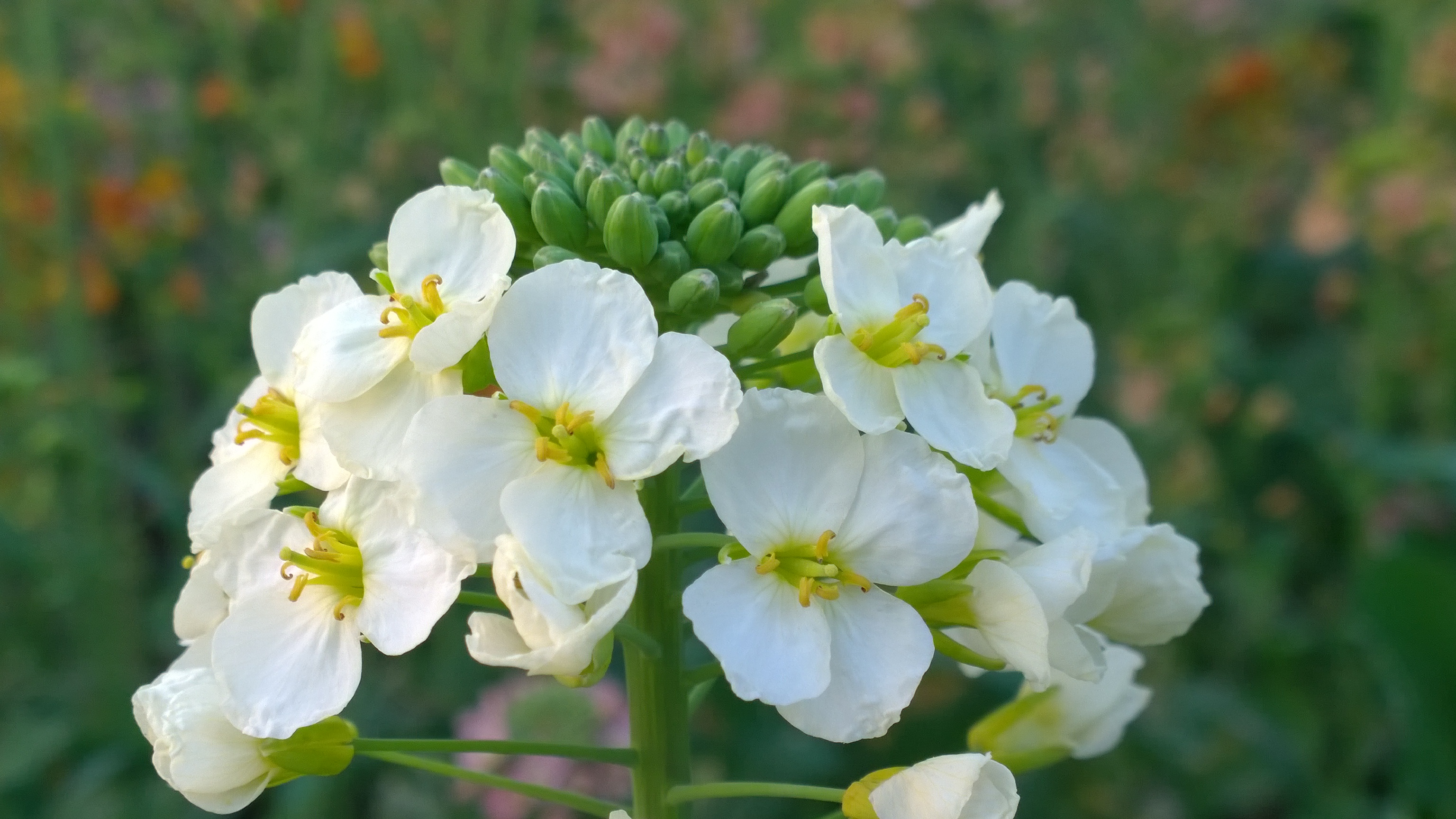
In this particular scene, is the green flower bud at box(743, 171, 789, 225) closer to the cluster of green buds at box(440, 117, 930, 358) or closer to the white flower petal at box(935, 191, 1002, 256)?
the cluster of green buds at box(440, 117, 930, 358)

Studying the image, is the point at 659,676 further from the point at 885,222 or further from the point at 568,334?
the point at 885,222

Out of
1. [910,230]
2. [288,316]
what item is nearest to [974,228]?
[910,230]

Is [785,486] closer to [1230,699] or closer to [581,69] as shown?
[1230,699]

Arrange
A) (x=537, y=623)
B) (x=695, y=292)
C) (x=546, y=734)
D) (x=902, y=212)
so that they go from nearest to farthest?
(x=537, y=623)
(x=695, y=292)
(x=546, y=734)
(x=902, y=212)

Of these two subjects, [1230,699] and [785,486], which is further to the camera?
[1230,699]

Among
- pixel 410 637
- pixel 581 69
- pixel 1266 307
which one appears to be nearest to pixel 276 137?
pixel 581 69

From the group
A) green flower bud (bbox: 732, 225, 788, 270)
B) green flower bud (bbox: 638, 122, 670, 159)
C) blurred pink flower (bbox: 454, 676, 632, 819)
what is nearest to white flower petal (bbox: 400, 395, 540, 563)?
green flower bud (bbox: 732, 225, 788, 270)
